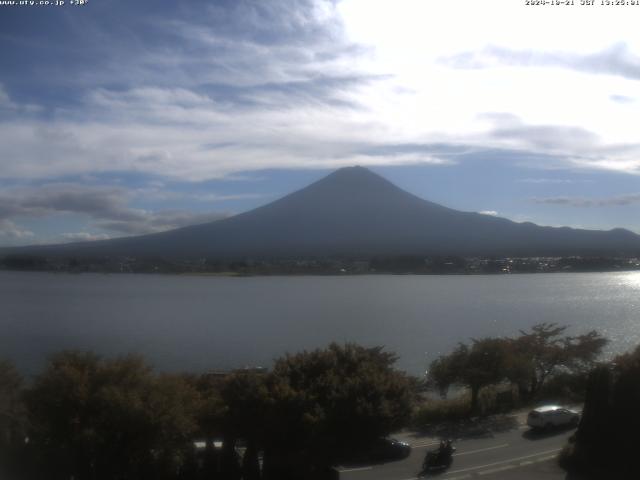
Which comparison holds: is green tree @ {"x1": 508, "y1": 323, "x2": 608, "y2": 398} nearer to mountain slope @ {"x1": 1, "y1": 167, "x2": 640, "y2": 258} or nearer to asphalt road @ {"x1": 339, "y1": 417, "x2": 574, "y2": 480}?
asphalt road @ {"x1": 339, "y1": 417, "x2": 574, "y2": 480}

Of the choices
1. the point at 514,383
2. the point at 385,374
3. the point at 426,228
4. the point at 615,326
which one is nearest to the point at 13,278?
the point at 426,228

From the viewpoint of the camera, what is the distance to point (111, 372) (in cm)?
842

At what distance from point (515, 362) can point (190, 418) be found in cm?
946

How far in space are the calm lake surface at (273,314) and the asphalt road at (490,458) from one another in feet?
32.0

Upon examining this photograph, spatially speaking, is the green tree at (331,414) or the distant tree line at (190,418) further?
the green tree at (331,414)

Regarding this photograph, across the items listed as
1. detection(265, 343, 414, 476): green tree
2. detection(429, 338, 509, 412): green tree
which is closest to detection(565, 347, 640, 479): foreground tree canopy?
detection(265, 343, 414, 476): green tree

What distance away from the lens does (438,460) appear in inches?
381

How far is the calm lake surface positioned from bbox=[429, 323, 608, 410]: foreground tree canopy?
4774mm

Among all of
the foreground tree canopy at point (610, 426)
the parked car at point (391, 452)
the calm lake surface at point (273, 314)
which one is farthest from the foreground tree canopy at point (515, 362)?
the foreground tree canopy at point (610, 426)

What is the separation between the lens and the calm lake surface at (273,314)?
2589 cm

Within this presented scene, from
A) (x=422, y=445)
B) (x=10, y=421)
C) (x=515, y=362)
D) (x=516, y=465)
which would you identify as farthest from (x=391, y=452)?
(x=515, y=362)

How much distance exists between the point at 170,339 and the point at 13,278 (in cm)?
4944

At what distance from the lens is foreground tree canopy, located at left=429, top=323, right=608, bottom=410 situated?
50.7 feet

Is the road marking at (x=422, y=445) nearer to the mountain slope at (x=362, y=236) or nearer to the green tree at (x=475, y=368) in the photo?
the green tree at (x=475, y=368)
